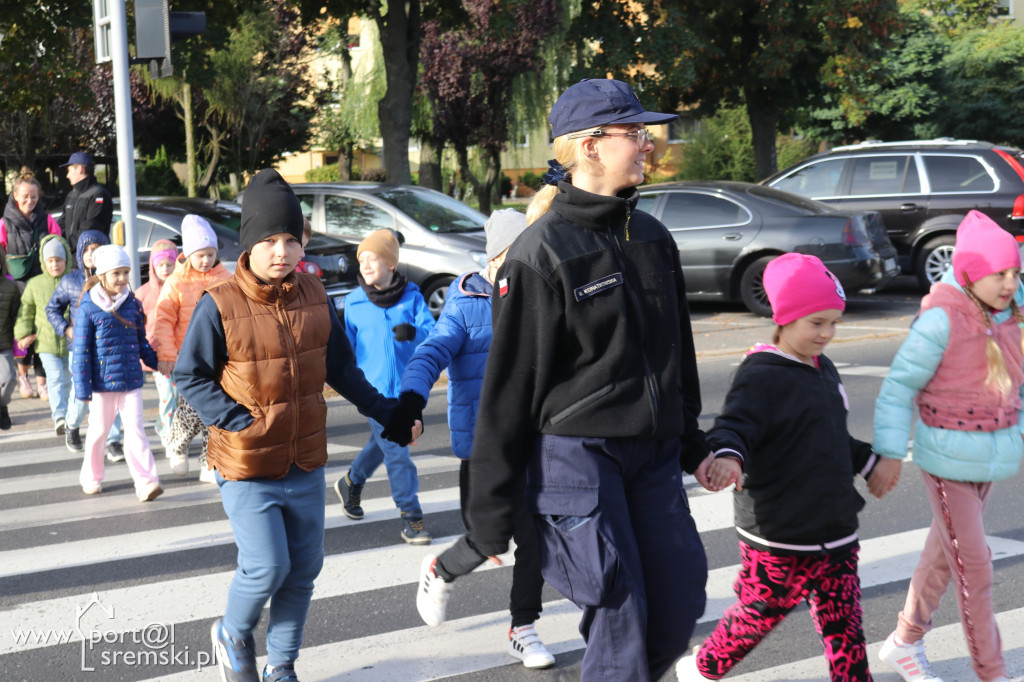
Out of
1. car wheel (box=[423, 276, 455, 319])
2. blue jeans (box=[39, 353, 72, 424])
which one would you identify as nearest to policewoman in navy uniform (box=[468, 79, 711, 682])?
blue jeans (box=[39, 353, 72, 424])

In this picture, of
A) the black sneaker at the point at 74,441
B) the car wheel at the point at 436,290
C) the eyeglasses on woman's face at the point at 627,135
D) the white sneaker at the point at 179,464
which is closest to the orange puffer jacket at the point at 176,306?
the white sneaker at the point at 179,464

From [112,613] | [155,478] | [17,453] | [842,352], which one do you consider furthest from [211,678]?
[842,352]

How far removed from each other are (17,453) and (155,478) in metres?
2.12

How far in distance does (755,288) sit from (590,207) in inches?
458

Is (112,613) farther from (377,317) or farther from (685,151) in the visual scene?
(685,151)

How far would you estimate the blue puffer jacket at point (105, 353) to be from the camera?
7176mm

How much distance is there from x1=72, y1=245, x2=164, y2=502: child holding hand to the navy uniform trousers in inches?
182

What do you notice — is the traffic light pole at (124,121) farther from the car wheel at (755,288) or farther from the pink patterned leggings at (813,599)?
the pink patterned leggings at (813,599)

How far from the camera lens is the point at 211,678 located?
4.23 metres

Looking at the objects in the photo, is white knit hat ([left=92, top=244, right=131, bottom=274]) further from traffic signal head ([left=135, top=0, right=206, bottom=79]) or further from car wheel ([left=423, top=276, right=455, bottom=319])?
car wheel ([left=423, top=276, right=455, bottom=319])

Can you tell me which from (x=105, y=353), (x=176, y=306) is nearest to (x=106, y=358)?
(x=105, y=353)

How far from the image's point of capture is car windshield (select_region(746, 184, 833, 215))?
572 inches

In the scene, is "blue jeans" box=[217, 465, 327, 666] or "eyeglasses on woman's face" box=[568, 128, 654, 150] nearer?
"eyeglasses on woman's face" box=[568, 128, 654, 150]

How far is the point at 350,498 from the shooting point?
21.3 ft
